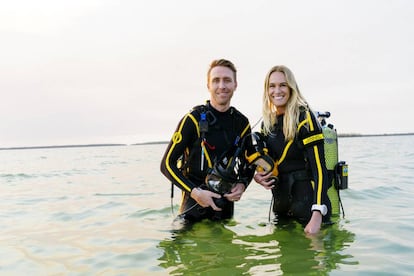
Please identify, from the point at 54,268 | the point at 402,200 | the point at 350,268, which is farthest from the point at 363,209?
the point at 54,268

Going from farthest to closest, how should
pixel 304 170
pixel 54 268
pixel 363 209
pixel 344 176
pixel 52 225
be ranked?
pixel 363 209 < pixel 52 225 < pixel 344 176 < pixel 304 170 < pixel 54 268

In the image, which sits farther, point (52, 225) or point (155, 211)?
point (155, 211)

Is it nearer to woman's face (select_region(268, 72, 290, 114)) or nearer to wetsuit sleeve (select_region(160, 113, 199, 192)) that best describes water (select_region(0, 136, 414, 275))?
wetsuit sleeve (select_region(160, 113, 199, 192))

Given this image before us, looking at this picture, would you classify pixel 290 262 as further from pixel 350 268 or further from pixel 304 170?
pixel 304 170

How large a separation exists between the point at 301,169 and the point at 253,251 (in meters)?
1.17

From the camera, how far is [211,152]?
15.6 feet

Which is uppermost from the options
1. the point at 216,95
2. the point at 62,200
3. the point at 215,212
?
the point at 216,95

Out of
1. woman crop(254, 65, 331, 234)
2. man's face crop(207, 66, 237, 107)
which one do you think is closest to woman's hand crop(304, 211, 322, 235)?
woman crop(254, 65, 331, 234)

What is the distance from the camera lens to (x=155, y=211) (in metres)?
7.53

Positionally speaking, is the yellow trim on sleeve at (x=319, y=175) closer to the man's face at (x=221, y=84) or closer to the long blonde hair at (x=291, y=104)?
the long blonde hair at (x=291, y=104)

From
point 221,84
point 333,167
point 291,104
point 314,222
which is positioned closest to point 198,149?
point 221,84

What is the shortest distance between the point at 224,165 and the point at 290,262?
4.58ft

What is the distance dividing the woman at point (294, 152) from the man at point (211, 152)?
1.12ft

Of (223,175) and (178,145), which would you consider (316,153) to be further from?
(178,145)
